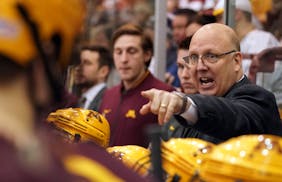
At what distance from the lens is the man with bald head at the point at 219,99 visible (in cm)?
321

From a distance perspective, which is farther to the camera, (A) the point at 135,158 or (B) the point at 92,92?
(B) the point at 92,92

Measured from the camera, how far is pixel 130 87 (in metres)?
6.32

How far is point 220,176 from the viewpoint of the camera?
2.01m

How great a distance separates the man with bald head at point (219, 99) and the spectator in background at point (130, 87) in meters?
1.54

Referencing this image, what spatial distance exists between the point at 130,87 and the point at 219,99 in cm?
279

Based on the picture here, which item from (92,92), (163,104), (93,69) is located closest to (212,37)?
(163,104)

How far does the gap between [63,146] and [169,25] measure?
7679mm

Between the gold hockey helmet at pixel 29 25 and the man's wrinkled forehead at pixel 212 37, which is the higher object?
the gold hockey helmet at pixel 29 25

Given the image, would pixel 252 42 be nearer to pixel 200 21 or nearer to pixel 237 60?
pixel 200 21

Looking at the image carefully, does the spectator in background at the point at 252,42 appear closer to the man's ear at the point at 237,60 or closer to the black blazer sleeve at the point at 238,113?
the man's ear at the point at 237,60

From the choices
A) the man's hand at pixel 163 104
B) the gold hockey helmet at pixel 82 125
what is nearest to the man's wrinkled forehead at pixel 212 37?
the gold hockey helmet at pixel 82 125

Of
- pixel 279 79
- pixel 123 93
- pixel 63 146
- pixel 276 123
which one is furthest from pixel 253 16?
pixel 63 146

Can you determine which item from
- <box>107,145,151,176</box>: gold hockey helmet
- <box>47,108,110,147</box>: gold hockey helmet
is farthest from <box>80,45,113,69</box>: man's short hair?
<box>107,145,151,176</box>: gold hockey helmet

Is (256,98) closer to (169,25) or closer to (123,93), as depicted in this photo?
(123,93)
